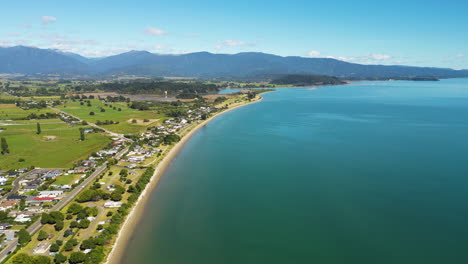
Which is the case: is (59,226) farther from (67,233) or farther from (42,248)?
(42,248)

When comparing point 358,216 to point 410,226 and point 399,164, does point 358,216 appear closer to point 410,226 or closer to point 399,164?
point 410,226

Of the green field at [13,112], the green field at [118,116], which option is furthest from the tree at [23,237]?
the green field at [13,112]

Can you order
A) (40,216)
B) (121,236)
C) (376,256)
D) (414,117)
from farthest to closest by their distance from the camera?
(414,117)
(40,216)
(121,236)
(376,256)

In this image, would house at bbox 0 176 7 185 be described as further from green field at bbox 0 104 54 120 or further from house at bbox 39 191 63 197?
green field at bbox 0 104 54 120

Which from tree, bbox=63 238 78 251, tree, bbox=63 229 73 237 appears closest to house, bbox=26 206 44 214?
tree, bbox=63 229 73 237

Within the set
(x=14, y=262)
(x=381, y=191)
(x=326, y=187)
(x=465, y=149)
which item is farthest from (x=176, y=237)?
(x=465, y=149)

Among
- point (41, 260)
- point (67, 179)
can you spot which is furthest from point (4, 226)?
point (67, 179)
